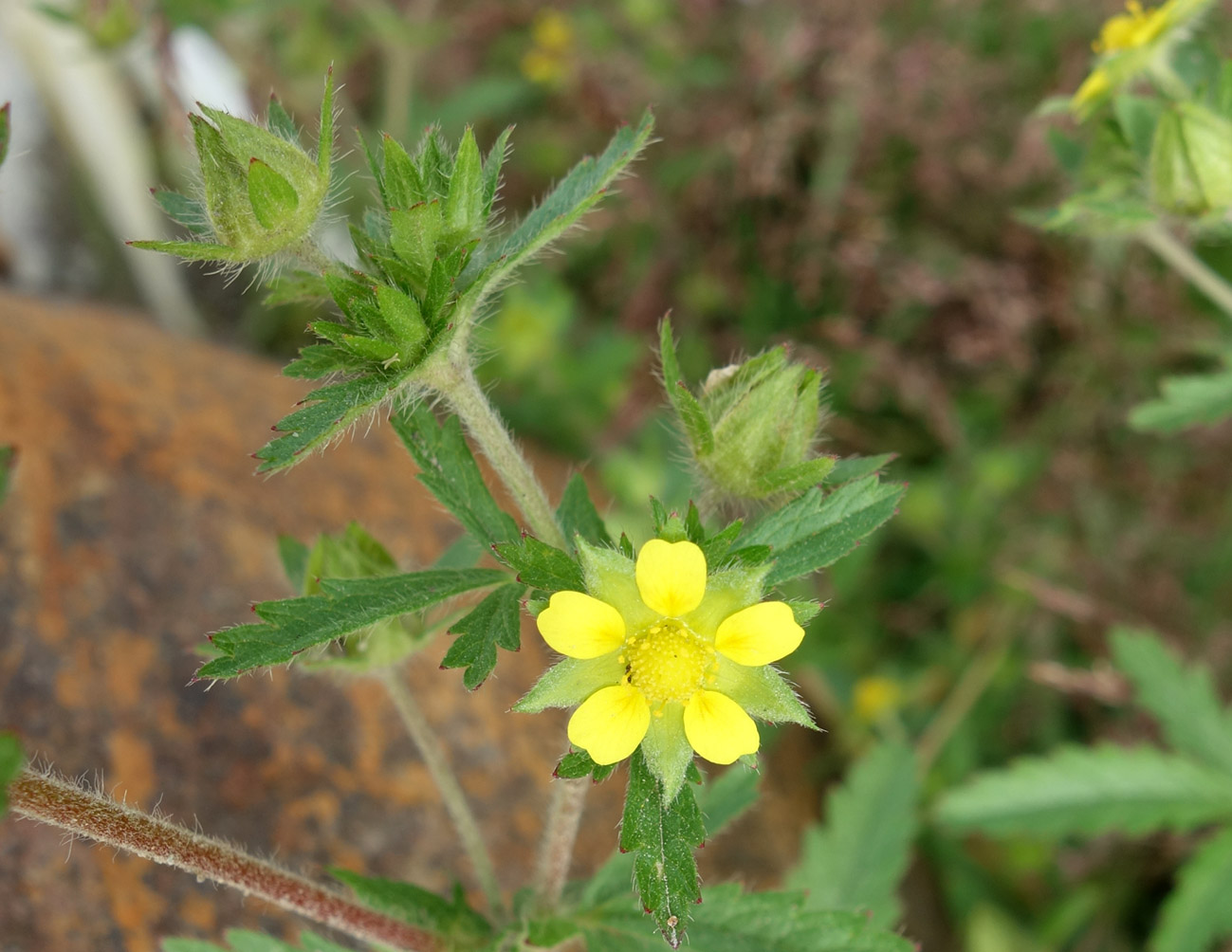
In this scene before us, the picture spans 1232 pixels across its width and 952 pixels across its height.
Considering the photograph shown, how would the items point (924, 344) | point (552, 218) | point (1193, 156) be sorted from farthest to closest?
point (924, 344) < point (1193, 156) < point (552, 218)

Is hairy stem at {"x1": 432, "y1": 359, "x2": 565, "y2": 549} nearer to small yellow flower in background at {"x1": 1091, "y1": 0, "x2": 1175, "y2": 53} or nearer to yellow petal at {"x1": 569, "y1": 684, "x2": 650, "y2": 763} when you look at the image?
yellow petal at {"x1": 569, "y1": 684, "x2": 650, "y2": 763}

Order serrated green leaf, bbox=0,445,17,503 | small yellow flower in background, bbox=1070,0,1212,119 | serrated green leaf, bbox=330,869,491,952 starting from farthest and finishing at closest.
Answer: small yellow flower in background, bbox=1070,0,1212,119
serrated green leaf, bbox=330,869,491,952
serrated green leaf, bbox=0,445,17,503

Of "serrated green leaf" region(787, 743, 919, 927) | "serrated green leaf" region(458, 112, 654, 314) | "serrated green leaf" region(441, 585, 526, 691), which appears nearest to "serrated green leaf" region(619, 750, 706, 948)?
"serrated green leaf" region(441, 585, 526, 691)

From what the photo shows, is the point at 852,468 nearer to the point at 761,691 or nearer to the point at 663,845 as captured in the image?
the point at 761,691

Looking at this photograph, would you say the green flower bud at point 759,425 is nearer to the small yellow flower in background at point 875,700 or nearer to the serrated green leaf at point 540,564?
the serrated green leaf at point 540,564

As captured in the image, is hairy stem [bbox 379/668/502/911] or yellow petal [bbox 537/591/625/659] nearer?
yellow petal [bbox 537/591/625/659]

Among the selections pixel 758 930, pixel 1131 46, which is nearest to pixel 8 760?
pixel 758 930
